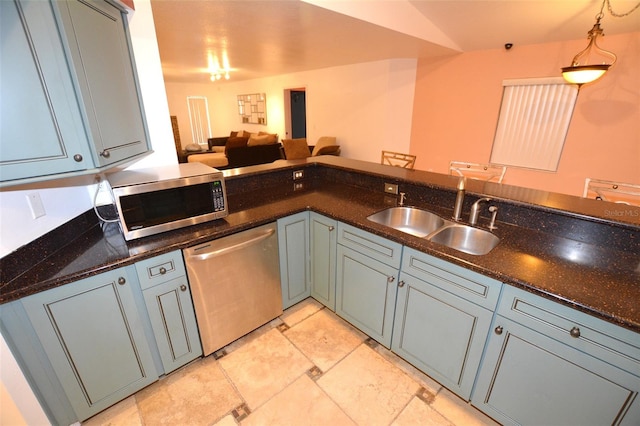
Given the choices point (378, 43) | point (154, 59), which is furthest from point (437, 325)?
point (378, 43)

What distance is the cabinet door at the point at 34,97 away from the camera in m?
0.90

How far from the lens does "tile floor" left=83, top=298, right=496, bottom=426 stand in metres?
1.42

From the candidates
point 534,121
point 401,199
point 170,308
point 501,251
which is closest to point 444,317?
point 501,251

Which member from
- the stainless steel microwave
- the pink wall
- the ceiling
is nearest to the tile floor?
the stainless steel microwave

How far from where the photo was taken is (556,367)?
1079 millimetres

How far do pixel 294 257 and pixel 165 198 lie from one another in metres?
0.94

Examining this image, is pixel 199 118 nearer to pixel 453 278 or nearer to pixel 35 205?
pixel 35 205

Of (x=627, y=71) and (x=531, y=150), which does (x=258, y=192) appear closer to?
(x=531, y=150)

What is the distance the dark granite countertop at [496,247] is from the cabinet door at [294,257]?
11cm

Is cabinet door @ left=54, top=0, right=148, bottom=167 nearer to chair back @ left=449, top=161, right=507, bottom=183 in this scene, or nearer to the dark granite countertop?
the dark granite countertop

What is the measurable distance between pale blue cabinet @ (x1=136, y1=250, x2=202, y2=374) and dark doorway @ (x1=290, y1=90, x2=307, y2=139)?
23.2ft

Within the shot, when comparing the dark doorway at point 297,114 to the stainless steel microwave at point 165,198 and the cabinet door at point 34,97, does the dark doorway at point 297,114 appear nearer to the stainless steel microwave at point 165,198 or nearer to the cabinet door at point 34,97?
the stainless steel microwave at point 165,198

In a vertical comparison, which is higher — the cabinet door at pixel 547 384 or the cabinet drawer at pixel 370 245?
the cabinet drawer at pixel 370 245

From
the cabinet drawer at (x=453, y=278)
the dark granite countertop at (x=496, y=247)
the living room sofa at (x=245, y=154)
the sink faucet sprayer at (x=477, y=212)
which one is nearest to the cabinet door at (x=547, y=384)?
the cabinet drawer at (x=453, y=278)
